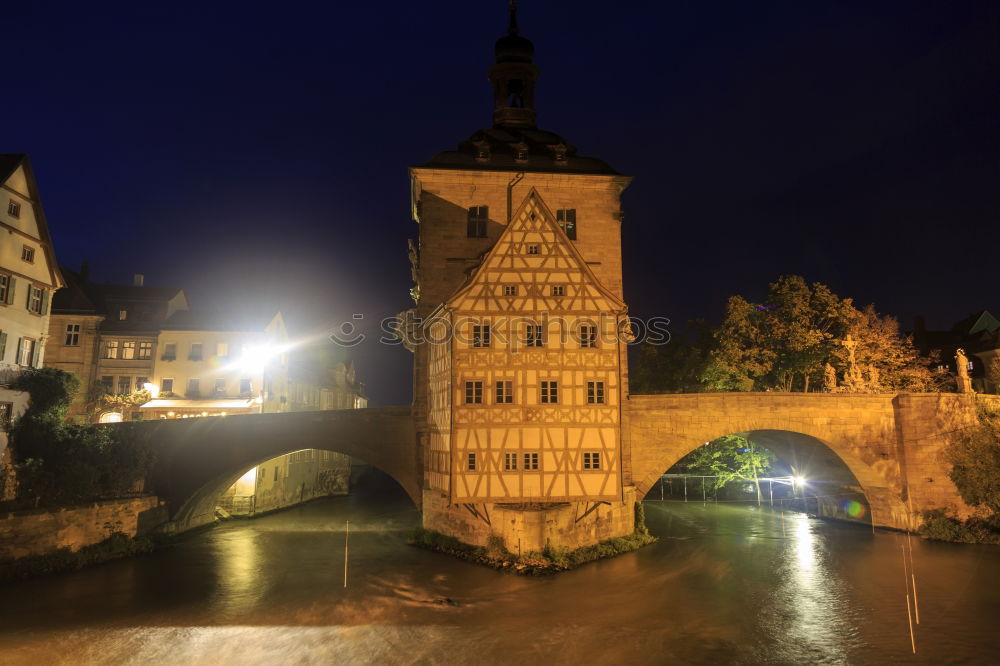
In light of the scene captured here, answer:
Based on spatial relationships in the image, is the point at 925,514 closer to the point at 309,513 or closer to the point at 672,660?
the point at 672,660

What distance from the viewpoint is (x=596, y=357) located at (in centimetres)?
2520

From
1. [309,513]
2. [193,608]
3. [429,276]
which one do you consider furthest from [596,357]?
[309,513]

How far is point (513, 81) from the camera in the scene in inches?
1318

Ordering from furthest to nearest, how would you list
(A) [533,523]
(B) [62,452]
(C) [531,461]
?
(B) [62,452] < (C) [531,461] < (A) [533,523]

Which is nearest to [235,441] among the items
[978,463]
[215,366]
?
[215,366]

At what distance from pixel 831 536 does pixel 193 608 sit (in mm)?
27748

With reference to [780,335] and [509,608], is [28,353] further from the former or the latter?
[780,335]

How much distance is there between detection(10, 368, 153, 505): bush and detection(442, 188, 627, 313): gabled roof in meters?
15.6

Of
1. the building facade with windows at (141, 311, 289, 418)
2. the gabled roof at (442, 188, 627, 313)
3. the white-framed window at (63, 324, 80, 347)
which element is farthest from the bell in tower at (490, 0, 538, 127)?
the white-framed window at (63, 324, 80, 347)

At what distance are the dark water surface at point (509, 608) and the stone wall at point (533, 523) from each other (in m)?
1.16

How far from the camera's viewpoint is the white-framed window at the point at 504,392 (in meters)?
24.6

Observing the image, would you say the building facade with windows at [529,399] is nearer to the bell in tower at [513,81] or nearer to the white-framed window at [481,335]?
the white-framed window at [481,335]

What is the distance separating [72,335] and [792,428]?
133 feet

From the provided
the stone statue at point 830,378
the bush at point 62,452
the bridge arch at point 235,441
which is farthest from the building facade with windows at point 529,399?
the bush at point 62,452
